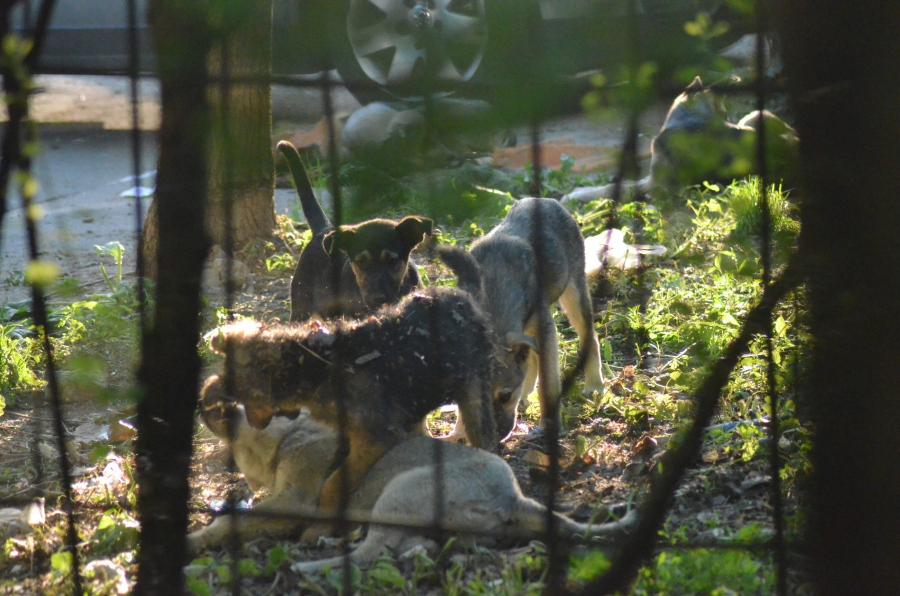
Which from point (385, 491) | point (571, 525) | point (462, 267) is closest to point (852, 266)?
point (571, 525)

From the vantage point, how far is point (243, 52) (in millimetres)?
6164

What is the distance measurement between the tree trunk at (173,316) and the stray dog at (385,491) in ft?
2.29

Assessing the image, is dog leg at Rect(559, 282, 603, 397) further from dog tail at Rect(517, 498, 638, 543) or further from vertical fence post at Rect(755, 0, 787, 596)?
vertical fence post at Rect(755, 0, 787, 596)

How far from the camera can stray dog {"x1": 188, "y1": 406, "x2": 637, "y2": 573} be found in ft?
10.5

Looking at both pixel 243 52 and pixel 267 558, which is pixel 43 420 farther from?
pixel 243 52

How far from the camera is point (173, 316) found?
2092 millimetres

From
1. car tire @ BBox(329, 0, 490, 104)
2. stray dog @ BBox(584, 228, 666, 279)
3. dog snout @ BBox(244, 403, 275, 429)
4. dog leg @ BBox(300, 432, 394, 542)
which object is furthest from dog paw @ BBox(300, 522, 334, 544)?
stray dog @ BBox(584, 228, 666, 279)

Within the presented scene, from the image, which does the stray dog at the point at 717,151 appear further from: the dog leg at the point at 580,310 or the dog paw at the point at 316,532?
the dog leg at the point at 580,310

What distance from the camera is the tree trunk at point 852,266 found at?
1814mm

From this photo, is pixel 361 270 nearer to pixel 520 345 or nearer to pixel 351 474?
pixel 520 345

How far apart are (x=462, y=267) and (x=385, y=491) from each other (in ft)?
5.72

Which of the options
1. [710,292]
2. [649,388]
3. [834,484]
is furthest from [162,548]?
[710,292]

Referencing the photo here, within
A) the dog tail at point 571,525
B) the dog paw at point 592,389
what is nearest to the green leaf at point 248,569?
the dog tail at point 571,525

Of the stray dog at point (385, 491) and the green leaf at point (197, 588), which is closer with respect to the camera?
the green leaf at point (197, 588)
